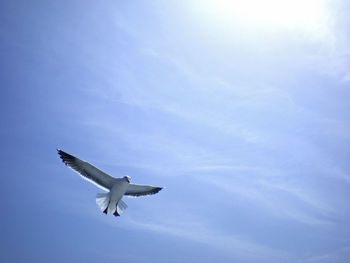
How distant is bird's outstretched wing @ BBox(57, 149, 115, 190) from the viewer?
43.1 feet

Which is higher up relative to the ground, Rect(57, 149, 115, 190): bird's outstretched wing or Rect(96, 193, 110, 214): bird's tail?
Rect(57, 149, 115, 190): bird's outstretched wing

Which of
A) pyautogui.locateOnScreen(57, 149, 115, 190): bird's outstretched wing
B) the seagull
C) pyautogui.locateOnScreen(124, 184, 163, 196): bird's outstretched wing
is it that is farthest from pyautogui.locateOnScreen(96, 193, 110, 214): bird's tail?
pyautogui.locateOnScreen(124, 184, 163, 196): bird's outstretched wing

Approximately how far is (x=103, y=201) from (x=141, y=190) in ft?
6.84

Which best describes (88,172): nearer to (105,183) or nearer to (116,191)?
(105,183)

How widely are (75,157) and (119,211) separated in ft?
10.8

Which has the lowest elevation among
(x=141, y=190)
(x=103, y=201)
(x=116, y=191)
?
(x=103, y=201)

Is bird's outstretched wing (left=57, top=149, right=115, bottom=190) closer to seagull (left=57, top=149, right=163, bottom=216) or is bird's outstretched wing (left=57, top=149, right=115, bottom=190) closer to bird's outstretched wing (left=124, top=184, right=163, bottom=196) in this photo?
seagull (left=57, top=149, right=163, bottom=216)

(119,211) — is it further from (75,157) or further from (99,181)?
(75,157)

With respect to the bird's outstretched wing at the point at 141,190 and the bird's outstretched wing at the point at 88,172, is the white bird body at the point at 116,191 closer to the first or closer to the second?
the bird's outstretched wing at the point at 88,172

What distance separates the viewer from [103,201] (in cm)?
1374

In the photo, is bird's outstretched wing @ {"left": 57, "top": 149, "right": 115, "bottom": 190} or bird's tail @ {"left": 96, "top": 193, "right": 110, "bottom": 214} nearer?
bird's outstretched wing @ {"left": 57, "top": 149, "right": 115, "bottom": 190}

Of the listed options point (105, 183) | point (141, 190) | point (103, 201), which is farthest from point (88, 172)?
point (141, 190)

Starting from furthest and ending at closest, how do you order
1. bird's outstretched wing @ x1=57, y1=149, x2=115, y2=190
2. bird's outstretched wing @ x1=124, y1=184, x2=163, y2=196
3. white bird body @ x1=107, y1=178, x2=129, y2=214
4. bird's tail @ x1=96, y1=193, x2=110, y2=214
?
bird's outstretched wing @ x1=124, y1=184, x2=163, y2=196 → white bird body @ x1=107, y1=178, x2=129, y2=214 → bird's tail @ x1=96, y1=193, x2=110, y2=214 → bird's outstretched wing @ x1=57, y1=149, x2=115, y2=190

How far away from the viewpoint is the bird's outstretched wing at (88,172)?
13.1m
